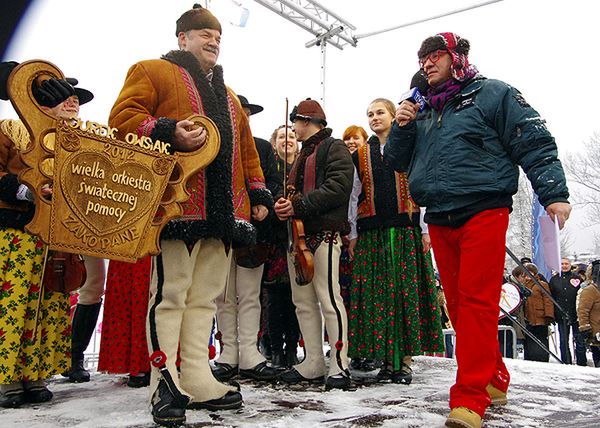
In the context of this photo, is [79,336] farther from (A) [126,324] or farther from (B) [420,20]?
(B) [420,20]

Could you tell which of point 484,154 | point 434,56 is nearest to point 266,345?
point 484,154

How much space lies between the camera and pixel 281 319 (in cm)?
393

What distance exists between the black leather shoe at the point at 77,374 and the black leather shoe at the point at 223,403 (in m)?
1.33

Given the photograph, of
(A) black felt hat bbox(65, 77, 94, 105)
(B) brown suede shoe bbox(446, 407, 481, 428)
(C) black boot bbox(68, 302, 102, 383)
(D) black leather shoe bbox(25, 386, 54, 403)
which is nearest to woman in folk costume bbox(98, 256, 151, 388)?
(C) black boot bbox(68, 302, 102, 383)

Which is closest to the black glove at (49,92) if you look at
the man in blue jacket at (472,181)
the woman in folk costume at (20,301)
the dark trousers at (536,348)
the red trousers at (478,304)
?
the woman in folk costume at (20,301)

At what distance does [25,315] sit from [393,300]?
6.87 feet

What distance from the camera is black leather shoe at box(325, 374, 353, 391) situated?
9.36 ft

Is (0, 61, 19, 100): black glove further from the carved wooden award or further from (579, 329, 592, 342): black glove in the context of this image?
(579, 329, 592, 342): black glove

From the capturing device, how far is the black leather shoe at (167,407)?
198 centimetres

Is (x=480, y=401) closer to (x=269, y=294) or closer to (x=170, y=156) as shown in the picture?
(x=170, y=156)

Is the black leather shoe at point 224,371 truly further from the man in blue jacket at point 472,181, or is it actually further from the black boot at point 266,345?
the man in blue jacket at point 472,181

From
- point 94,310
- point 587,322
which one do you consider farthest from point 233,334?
point 587,322

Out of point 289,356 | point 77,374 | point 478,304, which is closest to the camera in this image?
point 478,304

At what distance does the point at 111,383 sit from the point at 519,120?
2.74m
